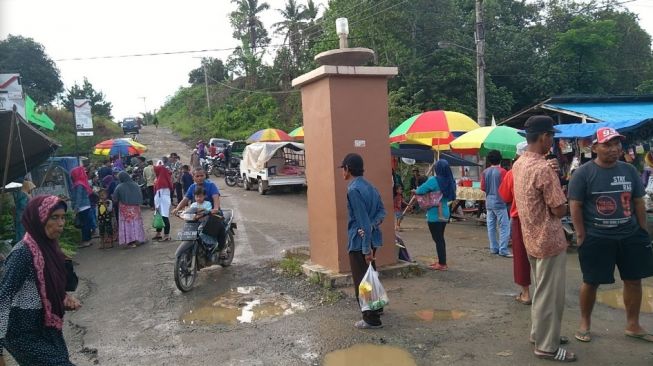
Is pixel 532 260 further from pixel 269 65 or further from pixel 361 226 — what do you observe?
pixel 269 65

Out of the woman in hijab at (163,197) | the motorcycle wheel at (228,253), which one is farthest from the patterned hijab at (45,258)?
the woman in hijab at (163,197)

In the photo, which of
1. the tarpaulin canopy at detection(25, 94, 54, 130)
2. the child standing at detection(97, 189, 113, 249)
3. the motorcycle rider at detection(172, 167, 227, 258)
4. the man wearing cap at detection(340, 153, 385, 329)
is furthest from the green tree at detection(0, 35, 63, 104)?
the man wearing cap at detection(340, 153, 385, 329)

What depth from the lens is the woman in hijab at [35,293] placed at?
9.65 feet

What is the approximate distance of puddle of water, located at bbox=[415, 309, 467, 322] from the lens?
5391 mm

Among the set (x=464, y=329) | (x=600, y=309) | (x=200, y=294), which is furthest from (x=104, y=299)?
(x=600, y=309)

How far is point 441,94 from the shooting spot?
895 inches

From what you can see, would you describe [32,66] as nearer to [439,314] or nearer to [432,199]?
[432,199]

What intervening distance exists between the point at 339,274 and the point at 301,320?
3.82 ft

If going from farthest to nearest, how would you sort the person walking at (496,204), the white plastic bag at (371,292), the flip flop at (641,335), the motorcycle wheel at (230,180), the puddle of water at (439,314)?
the motorcycle wheel at (230,180)
the person walking at (496,204)
the puddle of water at (439,314)
the white plastic bag at (371,292)
the flip flop at (641,335)

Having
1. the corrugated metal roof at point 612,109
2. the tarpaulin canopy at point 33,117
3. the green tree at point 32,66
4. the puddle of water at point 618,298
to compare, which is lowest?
the puddle of water at point 618,298

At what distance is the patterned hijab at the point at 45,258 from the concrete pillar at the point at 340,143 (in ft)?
12.6

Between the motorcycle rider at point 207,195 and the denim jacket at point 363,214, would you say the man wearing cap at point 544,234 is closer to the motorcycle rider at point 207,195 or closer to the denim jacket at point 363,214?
the denim jacket at point 363,214

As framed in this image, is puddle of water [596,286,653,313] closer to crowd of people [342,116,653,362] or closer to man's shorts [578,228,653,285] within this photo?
crowd of people [342,116,653,362]

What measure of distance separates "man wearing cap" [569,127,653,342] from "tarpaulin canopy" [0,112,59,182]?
6975 mm
